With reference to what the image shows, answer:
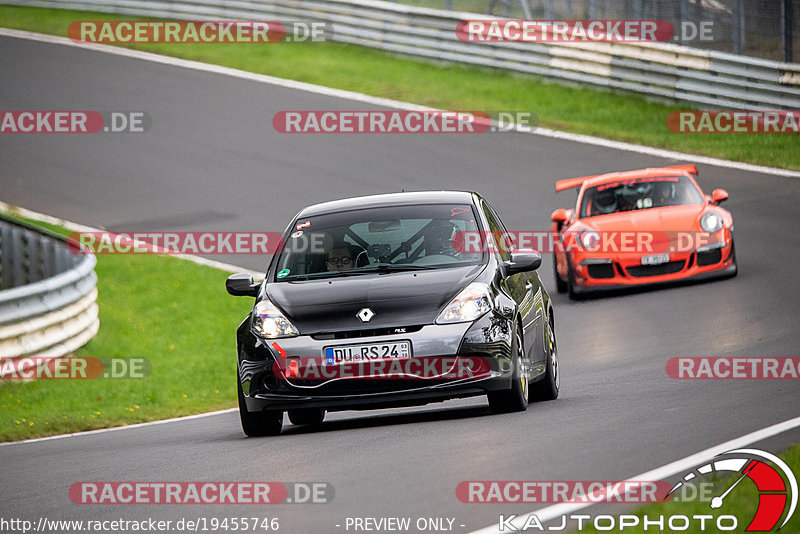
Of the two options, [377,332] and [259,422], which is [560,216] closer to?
[259,422]

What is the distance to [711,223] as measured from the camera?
1666cm

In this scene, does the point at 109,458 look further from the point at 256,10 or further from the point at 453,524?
the point at 256,10

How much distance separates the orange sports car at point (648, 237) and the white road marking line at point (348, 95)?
6325mm

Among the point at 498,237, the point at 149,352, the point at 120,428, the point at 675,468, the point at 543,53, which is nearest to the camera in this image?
the point at 675,468

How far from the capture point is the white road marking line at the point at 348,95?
24.2 m

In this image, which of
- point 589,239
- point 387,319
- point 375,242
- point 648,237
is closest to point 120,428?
point 375,242

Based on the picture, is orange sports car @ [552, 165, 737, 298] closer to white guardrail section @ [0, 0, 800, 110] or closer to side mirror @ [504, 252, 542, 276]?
side mirror @ [504, 252, 542, 276]

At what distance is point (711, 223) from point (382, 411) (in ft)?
21.4

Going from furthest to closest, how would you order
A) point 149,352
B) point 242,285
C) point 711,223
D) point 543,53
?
1. point 543,53
2. point 711,223
3. point 149,352
4. point 242,285

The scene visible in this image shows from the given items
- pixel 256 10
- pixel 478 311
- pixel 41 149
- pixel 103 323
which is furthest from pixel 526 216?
pixel 256 10

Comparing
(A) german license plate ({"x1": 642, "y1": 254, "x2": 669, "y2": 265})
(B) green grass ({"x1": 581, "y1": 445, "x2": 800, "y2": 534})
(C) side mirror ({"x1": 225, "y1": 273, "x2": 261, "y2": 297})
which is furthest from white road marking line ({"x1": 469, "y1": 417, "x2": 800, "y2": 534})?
(A) german license plate ({"x1": 642, "y1": 254, "x2": 669, "y2": 265})

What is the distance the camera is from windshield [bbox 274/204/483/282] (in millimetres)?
9898

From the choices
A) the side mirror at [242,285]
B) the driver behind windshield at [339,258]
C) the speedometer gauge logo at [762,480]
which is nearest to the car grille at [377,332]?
the driver behind windshield at [339,258]

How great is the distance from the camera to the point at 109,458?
378 inches
